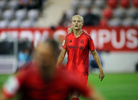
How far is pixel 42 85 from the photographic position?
260 cm

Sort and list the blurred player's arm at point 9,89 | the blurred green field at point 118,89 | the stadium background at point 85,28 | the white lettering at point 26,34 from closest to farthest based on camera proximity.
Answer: the blurred player's arm at point 9,89 < the blurred green field at point 118,89 < the stadium background at point 85,28 < the white lettering at point 26,34

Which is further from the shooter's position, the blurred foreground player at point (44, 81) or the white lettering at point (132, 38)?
the white lettering at point (132, 38)

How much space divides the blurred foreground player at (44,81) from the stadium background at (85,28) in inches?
575

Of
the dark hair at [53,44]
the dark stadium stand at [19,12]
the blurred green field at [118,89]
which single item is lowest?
the blurred green field at [118,89]

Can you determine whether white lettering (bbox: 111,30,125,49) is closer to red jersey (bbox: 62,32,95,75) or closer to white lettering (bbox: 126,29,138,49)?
white lettering (bbox: 126,29,138,49)

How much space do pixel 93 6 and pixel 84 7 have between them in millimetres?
783

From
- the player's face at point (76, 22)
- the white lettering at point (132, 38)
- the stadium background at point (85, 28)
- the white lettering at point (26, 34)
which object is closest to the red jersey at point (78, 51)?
the player's face at point (76, 22)

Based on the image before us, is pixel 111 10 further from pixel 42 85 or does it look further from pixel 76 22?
pixel 42 85

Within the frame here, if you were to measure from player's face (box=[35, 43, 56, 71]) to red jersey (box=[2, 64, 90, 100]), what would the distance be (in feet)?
0.35

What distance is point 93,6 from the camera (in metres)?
26.7

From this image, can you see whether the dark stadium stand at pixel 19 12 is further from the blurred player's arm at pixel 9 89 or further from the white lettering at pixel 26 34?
the blurred player's arm at pixel 9 89

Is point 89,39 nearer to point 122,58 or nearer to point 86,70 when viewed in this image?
point 86,70

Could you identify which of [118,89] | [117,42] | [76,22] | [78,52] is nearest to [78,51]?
[78,52]

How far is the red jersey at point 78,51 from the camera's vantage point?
5.75 m
